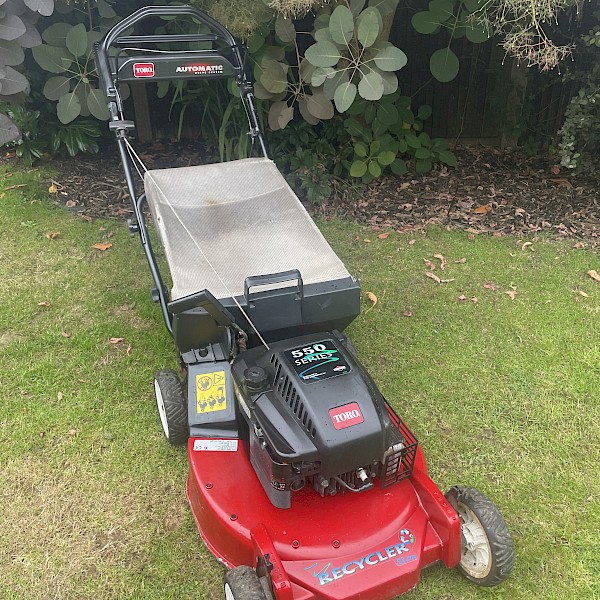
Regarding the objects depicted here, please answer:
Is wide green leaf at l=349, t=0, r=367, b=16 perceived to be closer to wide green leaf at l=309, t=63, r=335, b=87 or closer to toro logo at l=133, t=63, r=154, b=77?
wide green leaf at l=309, t=63, r=335, b=87

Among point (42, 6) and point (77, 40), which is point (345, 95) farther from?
point (77, 40)

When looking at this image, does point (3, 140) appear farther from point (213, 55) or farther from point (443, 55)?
point (443, 55)

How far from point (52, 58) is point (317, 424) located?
3527 mm

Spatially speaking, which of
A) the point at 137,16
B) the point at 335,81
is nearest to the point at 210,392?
the point at 137,16

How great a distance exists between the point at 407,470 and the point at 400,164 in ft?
10.7

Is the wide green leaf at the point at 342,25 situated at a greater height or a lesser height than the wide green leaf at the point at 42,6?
lesser

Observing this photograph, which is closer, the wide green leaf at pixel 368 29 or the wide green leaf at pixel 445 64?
the wide green leaf at pixel 368 29

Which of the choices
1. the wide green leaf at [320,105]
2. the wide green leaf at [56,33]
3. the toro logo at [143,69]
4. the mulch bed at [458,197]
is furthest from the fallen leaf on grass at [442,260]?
the wide green leaf at [56,33]

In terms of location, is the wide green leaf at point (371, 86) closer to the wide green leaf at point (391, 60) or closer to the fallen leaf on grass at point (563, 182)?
the wide green leaf at point (391, 60)

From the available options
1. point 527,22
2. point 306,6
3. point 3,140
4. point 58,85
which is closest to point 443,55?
point 527,22

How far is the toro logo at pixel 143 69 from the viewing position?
2.96 m

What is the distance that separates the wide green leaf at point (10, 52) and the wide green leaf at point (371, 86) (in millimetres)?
2026

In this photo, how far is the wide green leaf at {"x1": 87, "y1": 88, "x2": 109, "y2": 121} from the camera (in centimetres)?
430

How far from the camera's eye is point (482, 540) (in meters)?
2.00
